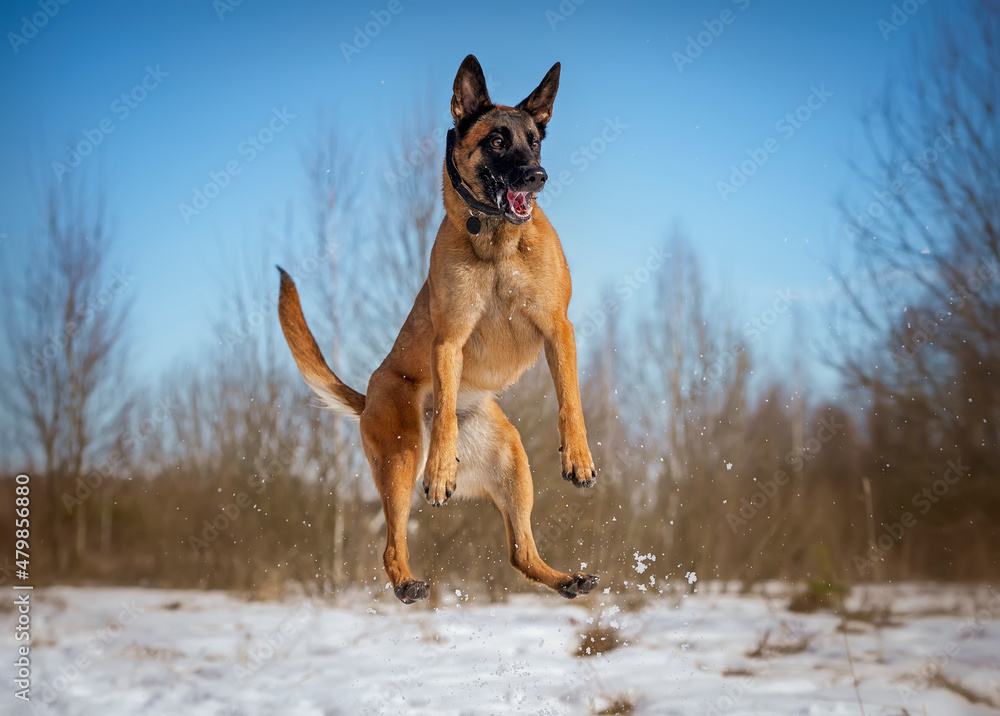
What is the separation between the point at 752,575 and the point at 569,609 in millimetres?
5340

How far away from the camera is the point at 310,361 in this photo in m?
4.18

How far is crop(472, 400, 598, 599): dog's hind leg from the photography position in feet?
12.4

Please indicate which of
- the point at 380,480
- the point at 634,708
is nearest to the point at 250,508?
the point at 634,708

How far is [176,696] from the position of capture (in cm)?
753

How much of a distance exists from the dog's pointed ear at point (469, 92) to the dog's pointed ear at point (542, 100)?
0.67 feet

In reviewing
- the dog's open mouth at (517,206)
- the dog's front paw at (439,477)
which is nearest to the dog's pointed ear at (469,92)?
the dog's open mouth at (517,206)

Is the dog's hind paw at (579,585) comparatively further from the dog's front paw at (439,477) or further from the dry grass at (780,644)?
the dry grass at (780,644)

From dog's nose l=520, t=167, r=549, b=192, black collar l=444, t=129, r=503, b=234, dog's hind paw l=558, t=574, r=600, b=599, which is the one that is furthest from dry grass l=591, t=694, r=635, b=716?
dog's nose l=520, t=167, r=549, b=192

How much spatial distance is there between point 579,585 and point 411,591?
840mm

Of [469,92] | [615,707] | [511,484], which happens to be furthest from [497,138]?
[615,707]

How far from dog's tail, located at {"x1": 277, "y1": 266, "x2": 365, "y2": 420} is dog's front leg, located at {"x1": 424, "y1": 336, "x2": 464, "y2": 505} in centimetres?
104

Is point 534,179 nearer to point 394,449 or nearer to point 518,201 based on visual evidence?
point 518,201

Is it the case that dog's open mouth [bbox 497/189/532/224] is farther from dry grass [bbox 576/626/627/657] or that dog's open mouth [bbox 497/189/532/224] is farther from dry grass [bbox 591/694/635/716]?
dry grass [bbox 576/626/627/657]

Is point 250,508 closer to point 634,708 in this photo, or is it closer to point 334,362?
point 334,362
